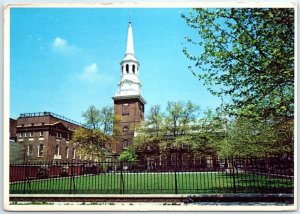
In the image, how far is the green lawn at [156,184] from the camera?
7.94 metres

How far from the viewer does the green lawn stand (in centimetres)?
794

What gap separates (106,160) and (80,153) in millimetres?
493

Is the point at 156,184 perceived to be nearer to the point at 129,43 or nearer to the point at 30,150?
the point at 30,150

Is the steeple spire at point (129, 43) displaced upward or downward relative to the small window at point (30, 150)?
upward

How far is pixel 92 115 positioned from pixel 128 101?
679 mm

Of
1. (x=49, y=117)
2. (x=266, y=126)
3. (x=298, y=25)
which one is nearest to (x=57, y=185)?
(x=49, y=117)

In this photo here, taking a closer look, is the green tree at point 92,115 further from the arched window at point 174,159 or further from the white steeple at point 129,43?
the arched window at point 174,159

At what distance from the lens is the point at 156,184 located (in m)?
8.70

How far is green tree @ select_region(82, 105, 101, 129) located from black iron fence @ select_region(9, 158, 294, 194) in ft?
2.57

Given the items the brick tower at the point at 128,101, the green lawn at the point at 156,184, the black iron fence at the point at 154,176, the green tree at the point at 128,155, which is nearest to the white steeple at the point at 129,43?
the brick tower at the point at 128,101

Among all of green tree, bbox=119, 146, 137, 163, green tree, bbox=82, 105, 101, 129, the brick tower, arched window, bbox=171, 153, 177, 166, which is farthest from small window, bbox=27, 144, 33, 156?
arched window, bbox=171, 153, 177, 166

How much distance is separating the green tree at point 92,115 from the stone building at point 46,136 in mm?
204

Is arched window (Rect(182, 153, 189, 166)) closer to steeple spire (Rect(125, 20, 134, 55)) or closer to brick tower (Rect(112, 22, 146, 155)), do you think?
brick tower (Rect(112, 22, 146, 155))

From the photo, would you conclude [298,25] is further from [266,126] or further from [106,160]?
[106,160]
